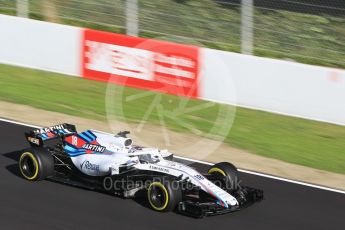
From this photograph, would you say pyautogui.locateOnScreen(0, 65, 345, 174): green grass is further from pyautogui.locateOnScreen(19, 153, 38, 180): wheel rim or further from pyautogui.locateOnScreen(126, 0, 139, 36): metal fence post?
pyautogui.locateOnScreen(19, 153, 38, 180): wheel rim

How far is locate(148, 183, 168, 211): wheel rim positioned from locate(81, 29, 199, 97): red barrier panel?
6.63m

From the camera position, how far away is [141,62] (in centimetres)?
1634

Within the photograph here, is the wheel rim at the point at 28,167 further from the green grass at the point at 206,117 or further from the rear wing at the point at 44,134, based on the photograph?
the green grass at the point at 206,117

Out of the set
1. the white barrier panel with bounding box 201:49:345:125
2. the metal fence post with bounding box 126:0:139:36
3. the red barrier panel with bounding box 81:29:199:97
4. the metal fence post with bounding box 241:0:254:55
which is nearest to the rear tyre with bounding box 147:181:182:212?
the white barrier panel with bounding box 201:49:345:125

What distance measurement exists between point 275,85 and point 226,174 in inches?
216

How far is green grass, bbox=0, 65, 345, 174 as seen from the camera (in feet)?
43.8

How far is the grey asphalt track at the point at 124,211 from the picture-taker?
9.20 metres

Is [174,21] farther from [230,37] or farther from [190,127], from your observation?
[190,127]

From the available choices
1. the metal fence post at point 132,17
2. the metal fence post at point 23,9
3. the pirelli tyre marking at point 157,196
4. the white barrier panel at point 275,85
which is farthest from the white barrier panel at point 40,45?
the pirelli tyre marking at point 157,196

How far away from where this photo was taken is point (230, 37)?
53.5 feet

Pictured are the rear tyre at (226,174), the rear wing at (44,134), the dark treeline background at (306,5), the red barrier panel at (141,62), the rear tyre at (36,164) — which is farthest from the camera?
the red barrier panel at (141,62)

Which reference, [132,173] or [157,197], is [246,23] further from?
[157,197]

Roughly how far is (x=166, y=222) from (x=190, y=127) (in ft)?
17.5

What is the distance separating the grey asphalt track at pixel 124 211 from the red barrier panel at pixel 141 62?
17.2 feet
